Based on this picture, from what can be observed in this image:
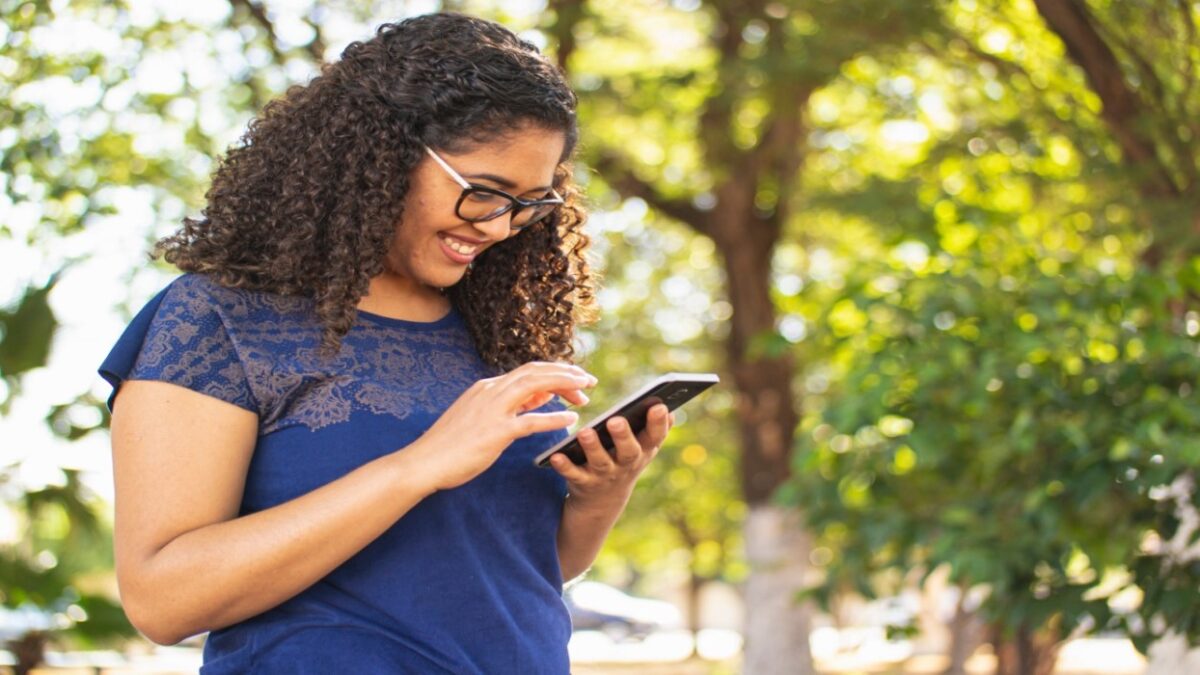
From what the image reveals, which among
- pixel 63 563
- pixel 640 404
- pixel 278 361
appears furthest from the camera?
pixel 63 563

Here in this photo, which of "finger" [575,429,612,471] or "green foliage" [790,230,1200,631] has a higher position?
"finger" [575,429,612,471]

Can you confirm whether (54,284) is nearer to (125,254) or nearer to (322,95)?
(125,254)

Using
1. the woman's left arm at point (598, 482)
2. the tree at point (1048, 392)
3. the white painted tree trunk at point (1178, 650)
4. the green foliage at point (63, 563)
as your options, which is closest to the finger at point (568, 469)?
the woman's left arm at point (598, 482)

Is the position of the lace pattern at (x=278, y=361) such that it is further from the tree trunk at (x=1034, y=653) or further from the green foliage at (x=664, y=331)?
the green foliage at (x=664, y=331)

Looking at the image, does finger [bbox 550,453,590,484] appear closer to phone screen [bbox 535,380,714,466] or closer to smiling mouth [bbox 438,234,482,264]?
phone screen [bbox 535,380,714,466]

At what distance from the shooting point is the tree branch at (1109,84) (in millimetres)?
5559

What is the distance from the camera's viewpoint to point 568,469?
2.04m

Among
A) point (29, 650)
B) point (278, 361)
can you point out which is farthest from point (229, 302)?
point (29, 650)

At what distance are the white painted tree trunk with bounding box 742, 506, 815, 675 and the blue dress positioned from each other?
9.70 metres

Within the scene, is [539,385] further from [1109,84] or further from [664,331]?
[664,331]

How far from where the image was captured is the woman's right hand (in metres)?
1.73

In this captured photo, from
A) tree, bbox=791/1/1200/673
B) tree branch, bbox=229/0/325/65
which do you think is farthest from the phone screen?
tree branch, bbox=229/0/325/65

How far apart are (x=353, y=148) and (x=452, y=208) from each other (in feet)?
0.53

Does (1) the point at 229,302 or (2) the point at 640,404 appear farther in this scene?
(2) the point at 640,404
